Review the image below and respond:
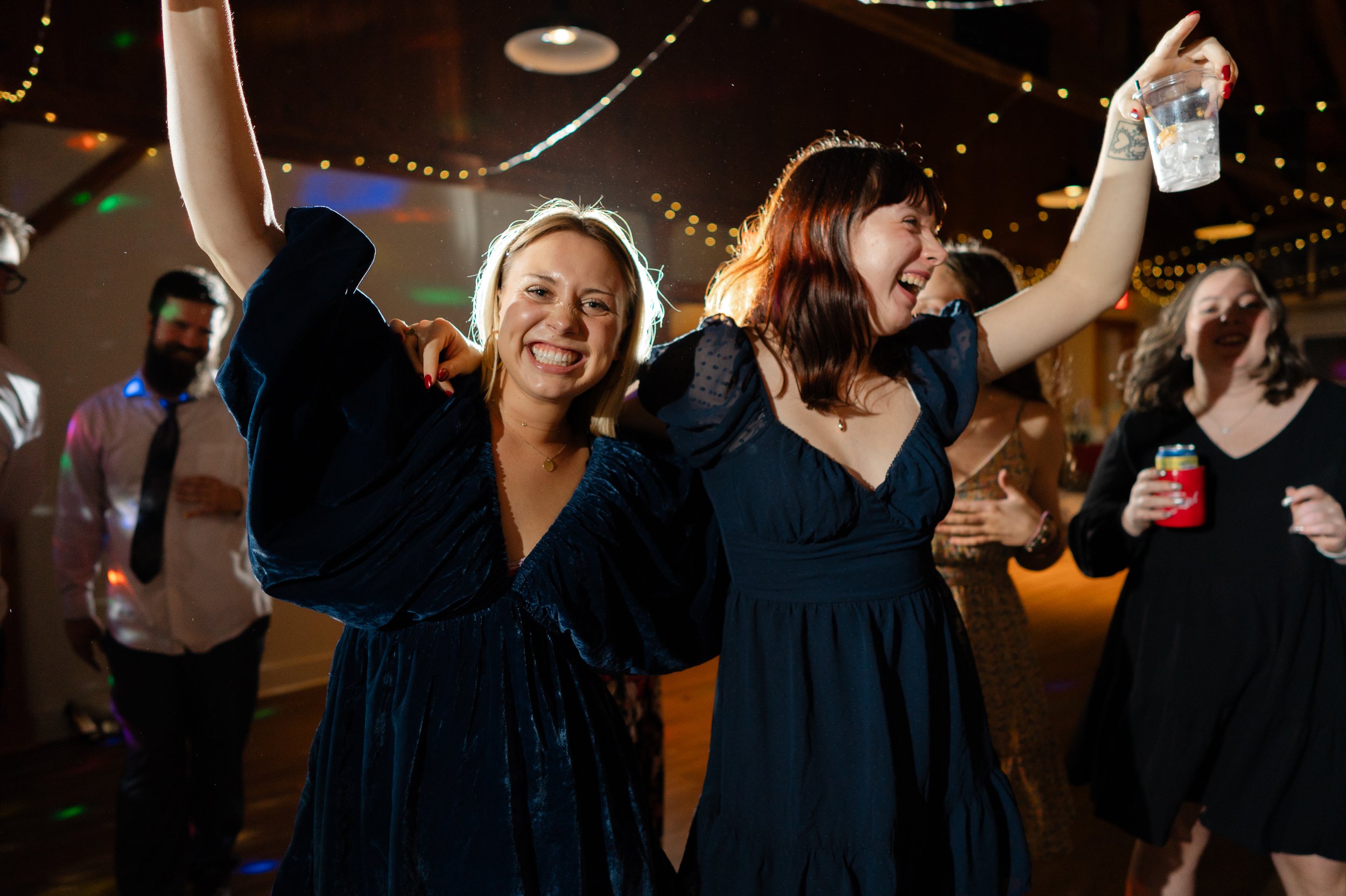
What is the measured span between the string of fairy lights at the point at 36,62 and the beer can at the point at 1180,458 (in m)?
2.52

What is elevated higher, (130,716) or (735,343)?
(735,343)

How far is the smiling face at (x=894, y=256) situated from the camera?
1082 mm

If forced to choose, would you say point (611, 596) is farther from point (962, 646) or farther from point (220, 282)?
point (220, 282)

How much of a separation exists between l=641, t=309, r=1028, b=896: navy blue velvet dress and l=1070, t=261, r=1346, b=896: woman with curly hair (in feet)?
2.92

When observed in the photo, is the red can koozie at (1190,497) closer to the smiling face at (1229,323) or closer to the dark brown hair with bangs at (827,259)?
the smiling face at (1229,323)

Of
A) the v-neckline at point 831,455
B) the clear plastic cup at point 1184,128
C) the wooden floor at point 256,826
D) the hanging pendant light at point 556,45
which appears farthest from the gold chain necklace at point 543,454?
the hanging pendant light at point 556,45

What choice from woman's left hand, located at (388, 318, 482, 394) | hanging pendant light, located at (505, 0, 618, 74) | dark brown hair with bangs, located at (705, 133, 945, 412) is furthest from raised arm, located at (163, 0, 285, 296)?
hanging pendant light, located at (505, 0, 618, 74)

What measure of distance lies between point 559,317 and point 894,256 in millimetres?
467

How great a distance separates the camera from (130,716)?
77.0 inches

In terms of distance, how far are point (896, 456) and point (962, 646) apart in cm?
30

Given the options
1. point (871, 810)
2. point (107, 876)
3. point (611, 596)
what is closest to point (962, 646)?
point (871, 810)

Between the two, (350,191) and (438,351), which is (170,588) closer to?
(350,191)

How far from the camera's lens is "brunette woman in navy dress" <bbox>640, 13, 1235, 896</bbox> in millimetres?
1034

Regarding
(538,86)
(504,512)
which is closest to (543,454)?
(504,512)
